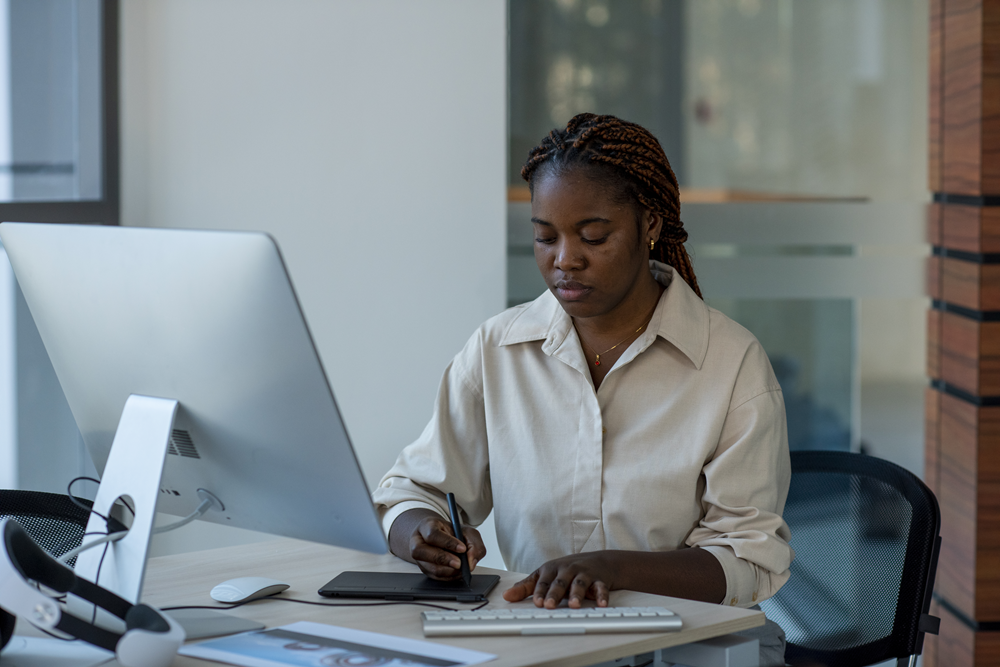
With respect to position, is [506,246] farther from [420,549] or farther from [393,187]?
[420,549]

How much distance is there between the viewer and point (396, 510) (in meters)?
1.68

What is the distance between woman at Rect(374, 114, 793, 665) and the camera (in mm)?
1668

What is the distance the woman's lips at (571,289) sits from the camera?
68.2 inches

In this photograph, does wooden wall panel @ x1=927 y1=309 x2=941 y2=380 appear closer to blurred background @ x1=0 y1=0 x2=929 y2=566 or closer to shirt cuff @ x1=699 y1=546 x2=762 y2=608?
blurred background @ x1=0 y1=0 x2=929 y2=566

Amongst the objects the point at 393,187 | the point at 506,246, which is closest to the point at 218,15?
the point at 393,187

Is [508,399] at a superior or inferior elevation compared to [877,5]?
inferior

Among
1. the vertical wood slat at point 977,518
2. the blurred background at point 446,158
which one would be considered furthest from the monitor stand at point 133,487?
the vertical wood slat at point 977,518

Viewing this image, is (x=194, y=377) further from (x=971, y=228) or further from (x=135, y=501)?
(x=971, y=228)

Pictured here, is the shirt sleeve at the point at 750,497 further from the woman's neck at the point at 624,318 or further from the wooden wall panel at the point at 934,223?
the wooden wall panel at the point at 934,223

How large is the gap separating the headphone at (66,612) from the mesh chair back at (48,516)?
0.49 metres

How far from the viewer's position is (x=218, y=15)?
2.71m

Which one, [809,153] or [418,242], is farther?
[809,153]

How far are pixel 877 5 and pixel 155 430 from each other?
2520 mm

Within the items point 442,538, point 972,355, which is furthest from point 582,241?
point 972,355
